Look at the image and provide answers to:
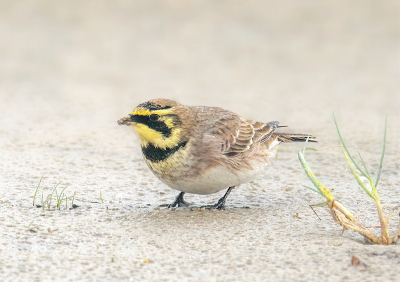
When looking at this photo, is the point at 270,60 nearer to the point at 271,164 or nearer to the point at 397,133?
the point at 397,133

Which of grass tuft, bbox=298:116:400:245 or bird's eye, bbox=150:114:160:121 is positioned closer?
grass tuft, bbox=298:116:400:245

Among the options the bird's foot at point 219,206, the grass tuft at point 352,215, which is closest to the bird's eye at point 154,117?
the bird's foot at point 219,206

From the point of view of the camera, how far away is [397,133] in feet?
25.3

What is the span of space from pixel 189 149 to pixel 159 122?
365 millimetres

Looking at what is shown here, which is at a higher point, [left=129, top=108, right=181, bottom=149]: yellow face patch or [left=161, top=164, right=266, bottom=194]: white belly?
[left=129, top=108, right=181, bottom=149]: yellow face patch

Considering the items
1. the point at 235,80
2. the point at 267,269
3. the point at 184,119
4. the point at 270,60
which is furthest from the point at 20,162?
the point at 270,60

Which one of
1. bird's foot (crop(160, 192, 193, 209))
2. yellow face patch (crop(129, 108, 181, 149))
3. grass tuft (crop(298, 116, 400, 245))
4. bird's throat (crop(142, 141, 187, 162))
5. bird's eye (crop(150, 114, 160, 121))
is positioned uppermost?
bird's eye (crop(150, 114, 160, 121))

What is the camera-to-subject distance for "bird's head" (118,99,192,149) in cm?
455

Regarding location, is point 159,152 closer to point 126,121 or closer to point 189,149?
point 189,149

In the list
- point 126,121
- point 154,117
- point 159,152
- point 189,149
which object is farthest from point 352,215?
point 126,121

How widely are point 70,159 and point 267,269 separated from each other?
3.62 m

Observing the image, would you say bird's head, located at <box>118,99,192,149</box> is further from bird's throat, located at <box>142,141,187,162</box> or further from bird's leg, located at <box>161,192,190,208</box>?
bird's leg, located at <box>161,192,190,208</box>

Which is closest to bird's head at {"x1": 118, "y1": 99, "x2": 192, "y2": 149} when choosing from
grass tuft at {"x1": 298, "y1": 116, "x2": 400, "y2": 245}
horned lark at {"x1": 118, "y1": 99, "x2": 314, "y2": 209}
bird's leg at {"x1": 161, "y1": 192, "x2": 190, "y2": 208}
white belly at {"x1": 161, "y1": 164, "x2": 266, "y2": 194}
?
horned lark at {"x1": 118, "y1": 99, "x2": 314, "y2": 209}

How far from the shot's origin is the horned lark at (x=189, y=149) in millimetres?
4599
